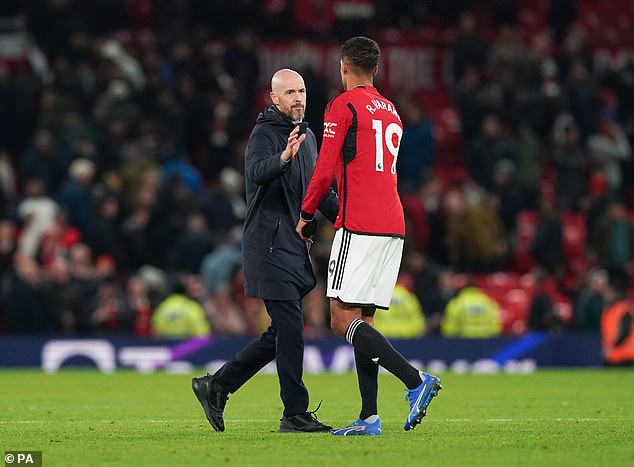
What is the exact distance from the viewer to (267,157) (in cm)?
914

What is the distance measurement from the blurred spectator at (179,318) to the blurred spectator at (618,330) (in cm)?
527

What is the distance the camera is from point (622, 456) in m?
7.71

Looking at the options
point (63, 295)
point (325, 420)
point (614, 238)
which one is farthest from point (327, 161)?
point (614, 238)

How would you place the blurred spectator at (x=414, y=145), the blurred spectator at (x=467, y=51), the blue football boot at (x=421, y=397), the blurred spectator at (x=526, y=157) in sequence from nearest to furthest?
the blue football boot at (x=421, y=397) < the blurred spectator at (x=414, y=145) < the blurred spectator at (x=526, y=157) < the blurred spectator at (x=467, y=51)

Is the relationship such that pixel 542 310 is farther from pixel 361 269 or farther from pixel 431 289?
pixel 361 269

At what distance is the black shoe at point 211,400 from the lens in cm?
923

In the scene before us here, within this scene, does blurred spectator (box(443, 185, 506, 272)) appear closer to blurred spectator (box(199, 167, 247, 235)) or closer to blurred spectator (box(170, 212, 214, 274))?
blurred spectator (box(199, 167, 247, 235))

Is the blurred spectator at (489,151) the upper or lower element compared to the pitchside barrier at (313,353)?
upper

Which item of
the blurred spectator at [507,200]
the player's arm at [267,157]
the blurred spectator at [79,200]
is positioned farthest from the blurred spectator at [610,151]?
the player's arm at [267,157]

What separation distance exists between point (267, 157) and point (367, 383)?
5.04 ft

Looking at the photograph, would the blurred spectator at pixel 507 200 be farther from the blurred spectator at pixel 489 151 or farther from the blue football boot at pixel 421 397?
the blue football boot at pixel 421 397

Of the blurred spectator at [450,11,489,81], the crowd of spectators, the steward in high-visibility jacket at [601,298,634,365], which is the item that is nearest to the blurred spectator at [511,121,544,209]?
the crowd of spectators

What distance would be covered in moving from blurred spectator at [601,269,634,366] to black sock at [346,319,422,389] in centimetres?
1048

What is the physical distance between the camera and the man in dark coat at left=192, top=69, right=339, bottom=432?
913cm
